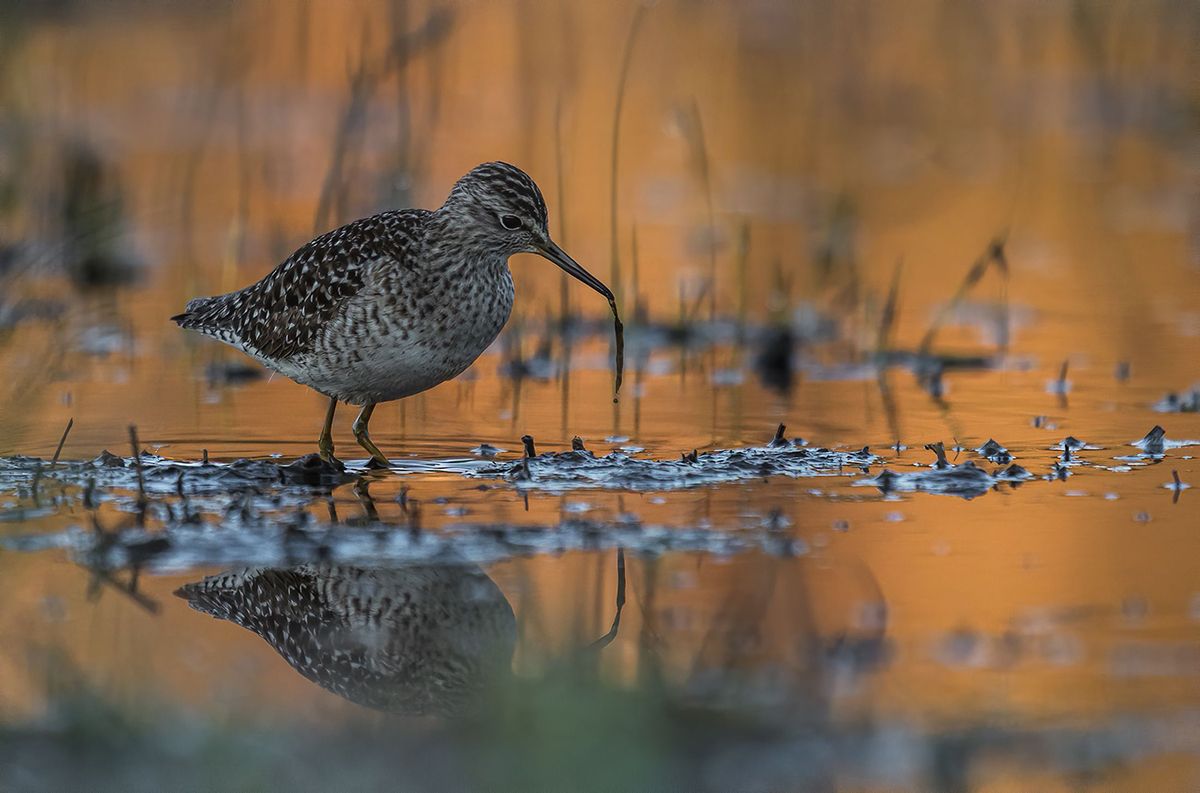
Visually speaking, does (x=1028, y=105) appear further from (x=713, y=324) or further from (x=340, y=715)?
(x=340, y=715)

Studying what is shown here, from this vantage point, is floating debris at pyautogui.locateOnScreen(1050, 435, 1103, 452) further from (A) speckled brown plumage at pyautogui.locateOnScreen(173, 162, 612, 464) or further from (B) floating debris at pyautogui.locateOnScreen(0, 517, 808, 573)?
(A) speckled brown plumage at pyautogui.locateOnScreen(173, 162, 612, 464)

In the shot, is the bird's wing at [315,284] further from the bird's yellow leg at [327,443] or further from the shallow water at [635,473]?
the shallow water at [635,473]

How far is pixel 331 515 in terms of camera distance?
6871mm

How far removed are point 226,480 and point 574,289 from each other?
5.52 m

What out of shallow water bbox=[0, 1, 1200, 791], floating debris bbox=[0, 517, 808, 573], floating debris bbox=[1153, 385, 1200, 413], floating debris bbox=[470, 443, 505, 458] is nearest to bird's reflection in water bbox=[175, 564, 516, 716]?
shallow water bbox=[0, 1, 1200, 791]

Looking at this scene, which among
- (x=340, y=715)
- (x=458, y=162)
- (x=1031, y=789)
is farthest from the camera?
(x=458, y=162)

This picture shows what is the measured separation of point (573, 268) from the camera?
8.05 m

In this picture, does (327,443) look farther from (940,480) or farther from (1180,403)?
(1180,403)

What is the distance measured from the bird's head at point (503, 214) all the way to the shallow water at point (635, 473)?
0.94m

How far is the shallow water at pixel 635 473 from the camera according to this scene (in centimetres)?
460

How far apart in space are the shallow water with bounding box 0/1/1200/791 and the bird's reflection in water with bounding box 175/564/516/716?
0.02 metres

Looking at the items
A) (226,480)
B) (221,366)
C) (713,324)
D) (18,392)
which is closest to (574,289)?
(713,324)

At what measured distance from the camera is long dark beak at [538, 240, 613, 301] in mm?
7992

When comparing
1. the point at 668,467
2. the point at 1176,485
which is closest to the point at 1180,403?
the point at 1176,485
